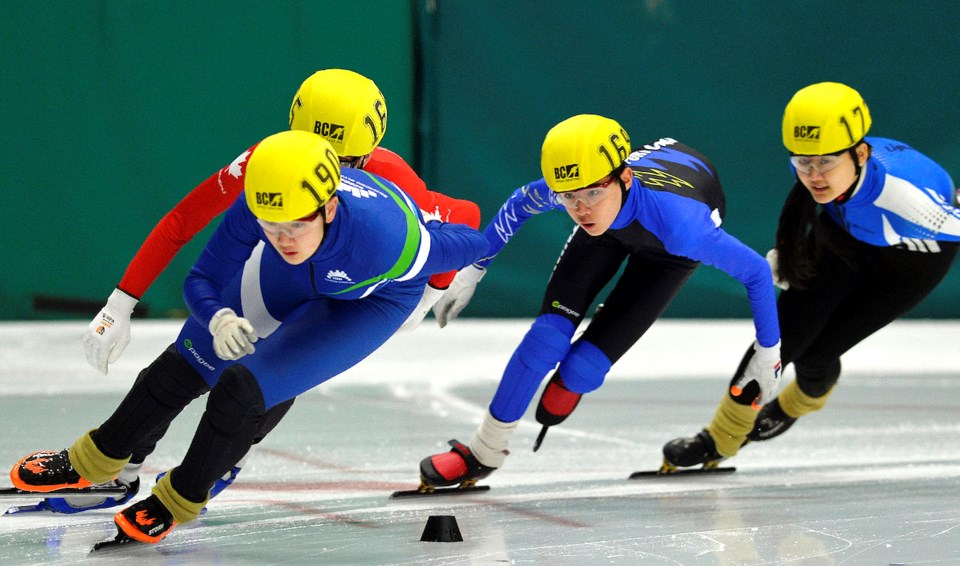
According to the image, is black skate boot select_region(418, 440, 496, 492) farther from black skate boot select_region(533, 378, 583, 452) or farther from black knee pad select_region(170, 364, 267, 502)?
black knee pad select_region(170, 364, 267, 502)

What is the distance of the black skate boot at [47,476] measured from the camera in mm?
3305

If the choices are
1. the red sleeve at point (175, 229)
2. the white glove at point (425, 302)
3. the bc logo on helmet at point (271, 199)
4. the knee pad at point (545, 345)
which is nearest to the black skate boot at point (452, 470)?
the knee pad at point (545, 345)

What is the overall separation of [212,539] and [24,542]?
0.44 m

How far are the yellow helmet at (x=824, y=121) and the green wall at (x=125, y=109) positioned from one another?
4133 mm

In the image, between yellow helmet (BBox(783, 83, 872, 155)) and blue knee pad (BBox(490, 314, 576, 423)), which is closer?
blue knee pad (BBox(490, 314, 576, 423))

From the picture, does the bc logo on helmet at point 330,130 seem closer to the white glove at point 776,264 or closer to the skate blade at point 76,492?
the skate blade at point 76,492

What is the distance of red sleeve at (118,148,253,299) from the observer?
3.35 m

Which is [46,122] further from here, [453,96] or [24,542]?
[24,542]

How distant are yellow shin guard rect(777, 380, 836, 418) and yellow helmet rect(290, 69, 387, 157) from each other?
1862 millimetres

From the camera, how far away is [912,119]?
8.05 m

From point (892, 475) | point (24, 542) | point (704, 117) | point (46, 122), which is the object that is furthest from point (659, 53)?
point (24, 542)

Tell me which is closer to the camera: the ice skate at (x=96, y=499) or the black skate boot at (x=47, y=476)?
the black skate boot at (x=47, y=476)

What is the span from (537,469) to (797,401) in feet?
3.25

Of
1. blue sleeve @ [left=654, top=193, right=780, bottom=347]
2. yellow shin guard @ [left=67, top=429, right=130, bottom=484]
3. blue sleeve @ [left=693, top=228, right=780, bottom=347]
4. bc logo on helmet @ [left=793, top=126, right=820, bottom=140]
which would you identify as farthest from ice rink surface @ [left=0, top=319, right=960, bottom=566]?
bc logo on helmet @ [left=793, top=126, right=820, bottom=140]
